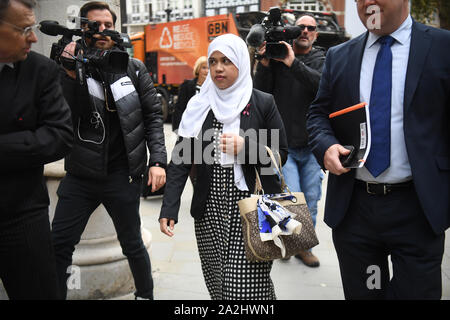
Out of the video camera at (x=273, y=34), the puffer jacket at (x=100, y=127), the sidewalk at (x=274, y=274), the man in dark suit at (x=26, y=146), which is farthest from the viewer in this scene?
the sidewalk at (x=274, y=274)

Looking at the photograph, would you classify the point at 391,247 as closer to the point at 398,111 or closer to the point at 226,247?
the point at 398,111

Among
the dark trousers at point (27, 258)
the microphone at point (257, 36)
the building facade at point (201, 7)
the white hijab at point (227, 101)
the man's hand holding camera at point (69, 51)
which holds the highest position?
the building facade at point (201, 7)

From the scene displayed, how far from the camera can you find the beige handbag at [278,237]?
7.64 feet

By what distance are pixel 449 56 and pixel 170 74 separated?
52.6 feet

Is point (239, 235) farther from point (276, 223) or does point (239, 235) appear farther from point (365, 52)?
point (365, 52)

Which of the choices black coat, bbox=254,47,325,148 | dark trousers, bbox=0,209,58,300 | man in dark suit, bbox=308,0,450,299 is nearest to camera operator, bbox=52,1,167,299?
dark trousers, bbox=0,209,58,300

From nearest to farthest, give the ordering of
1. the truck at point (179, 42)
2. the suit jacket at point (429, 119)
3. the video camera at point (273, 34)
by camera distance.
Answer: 1. the suit jacket at point (429, 119)
2. the video camera at point (273, 34)
3. the truck at point (179, 42)

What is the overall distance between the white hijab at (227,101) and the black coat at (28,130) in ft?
3.04

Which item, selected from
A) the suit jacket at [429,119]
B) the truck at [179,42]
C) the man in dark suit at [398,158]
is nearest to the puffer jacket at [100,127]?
the man in dark suit at [398,158]

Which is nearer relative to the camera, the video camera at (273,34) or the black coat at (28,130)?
the black coat at (28,130)

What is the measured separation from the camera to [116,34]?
268cm

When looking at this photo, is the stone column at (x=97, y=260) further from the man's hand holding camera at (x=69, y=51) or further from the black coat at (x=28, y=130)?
the black coat at (x=28, y=130)

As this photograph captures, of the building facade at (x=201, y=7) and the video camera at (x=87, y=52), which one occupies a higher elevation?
the building facade at (x=201, y=7)

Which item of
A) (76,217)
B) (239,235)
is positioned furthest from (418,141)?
(76,217)
